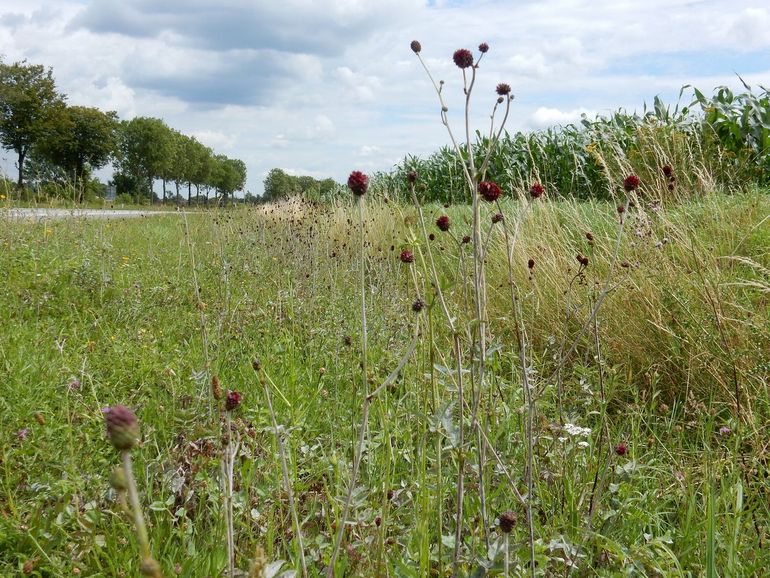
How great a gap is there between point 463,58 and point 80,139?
49.4 meters

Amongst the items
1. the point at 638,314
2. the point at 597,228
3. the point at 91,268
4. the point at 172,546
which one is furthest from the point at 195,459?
the point at 597,228

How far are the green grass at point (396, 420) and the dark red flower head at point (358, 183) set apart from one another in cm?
31

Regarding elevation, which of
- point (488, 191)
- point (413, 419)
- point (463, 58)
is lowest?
point (413, 419)

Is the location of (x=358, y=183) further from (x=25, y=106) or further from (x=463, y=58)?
(x=25, y=106)

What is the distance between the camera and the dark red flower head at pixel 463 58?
1.70m

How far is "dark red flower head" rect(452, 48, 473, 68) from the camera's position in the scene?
170 cm

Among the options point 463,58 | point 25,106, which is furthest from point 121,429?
point 25,106

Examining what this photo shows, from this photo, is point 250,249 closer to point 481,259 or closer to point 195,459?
point 195,459

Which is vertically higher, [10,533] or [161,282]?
[161,282]

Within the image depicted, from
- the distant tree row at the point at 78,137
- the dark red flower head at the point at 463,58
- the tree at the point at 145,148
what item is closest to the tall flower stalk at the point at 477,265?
the dark red flower head at the point at 463,58

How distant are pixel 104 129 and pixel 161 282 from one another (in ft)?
148

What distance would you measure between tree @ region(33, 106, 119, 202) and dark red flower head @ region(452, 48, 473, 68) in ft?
150

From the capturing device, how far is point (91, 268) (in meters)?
5.23

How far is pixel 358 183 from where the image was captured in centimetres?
117
